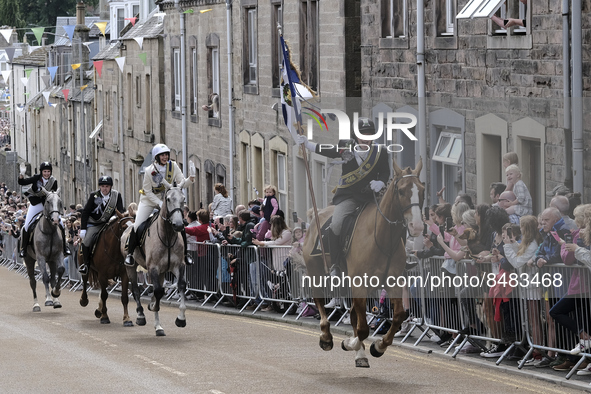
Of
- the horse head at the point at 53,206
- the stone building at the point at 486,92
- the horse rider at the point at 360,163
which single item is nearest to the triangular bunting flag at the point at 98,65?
the stone building at the point at 486,92

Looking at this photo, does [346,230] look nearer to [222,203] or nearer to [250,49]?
[222,203]

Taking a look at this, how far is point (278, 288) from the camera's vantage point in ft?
62.0

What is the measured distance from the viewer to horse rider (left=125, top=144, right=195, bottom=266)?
1639 centimetres

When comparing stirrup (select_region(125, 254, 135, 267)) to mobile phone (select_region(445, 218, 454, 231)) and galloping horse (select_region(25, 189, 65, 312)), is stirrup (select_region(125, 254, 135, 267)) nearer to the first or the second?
galloping horse (select_region(25, 189, 65, 312))

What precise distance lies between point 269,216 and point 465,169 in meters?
4.56

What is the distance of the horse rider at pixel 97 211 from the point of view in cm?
1919

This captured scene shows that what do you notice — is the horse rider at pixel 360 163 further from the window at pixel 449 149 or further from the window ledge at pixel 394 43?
the window ledge at pixel 394 43

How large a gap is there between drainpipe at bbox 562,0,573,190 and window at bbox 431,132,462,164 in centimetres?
271

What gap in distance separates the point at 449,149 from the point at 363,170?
7.07 meters

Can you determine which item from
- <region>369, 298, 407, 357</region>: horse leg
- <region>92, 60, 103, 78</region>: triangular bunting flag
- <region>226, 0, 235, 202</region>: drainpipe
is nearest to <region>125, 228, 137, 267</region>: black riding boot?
<region>369, 298, 407, 357</region>: horse leg

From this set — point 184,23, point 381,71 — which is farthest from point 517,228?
point 184,23

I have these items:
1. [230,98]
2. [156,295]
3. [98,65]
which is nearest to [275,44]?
[230,98]

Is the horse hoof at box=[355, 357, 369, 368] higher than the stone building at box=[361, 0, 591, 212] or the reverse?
the reverse

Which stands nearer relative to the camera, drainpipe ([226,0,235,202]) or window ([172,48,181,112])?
drainpipe ([226,0,235,202])
